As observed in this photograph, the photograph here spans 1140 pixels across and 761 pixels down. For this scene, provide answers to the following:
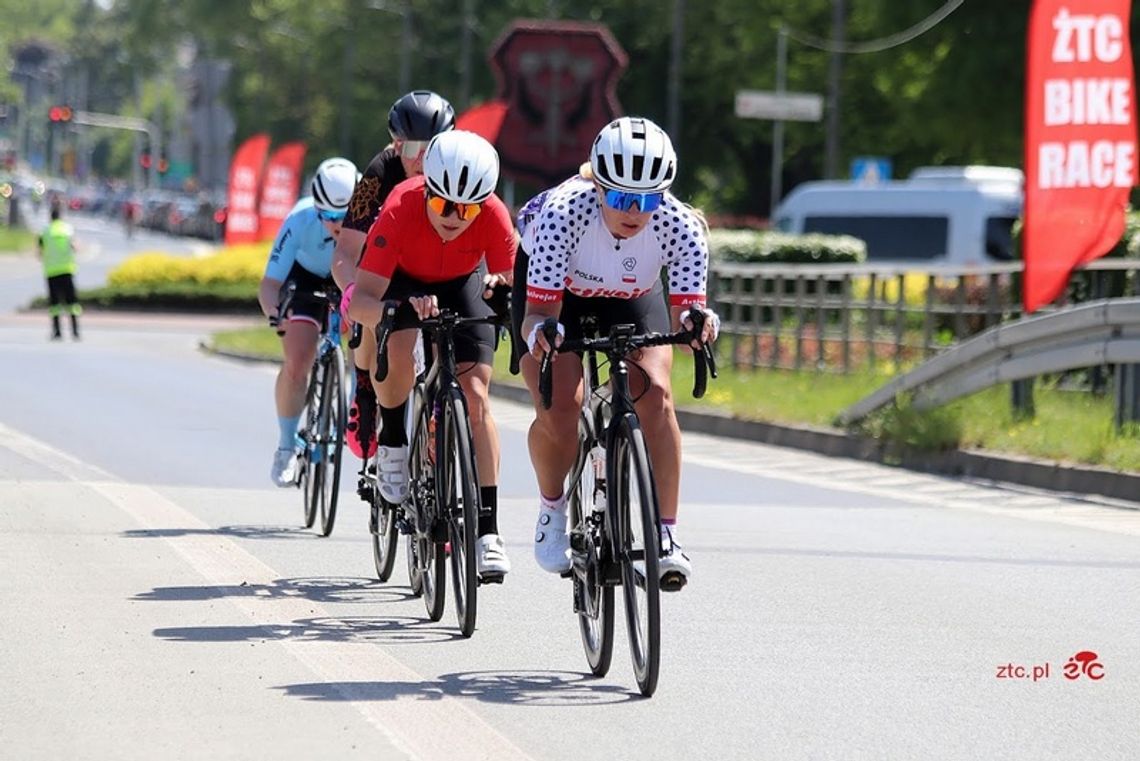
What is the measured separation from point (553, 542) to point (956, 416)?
30.8 ft

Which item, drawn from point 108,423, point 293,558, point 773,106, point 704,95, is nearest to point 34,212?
point 704,95

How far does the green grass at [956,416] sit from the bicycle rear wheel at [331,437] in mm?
5161

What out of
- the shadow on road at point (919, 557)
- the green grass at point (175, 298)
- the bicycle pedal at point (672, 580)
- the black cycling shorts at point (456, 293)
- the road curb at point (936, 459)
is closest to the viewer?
the bicycle pedal at point (672, 580)

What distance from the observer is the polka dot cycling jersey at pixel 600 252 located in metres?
8.04

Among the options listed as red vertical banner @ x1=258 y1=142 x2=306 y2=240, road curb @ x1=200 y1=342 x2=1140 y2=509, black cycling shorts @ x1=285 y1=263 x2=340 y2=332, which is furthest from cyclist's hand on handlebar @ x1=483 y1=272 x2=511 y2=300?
red vertical banner @ x1=258 y1=142 x2=306 y2=240

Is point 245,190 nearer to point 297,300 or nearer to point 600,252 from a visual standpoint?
point 297,300

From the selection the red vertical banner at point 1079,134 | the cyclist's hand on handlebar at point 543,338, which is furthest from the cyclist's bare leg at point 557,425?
the red vertical banner at point 1079,134

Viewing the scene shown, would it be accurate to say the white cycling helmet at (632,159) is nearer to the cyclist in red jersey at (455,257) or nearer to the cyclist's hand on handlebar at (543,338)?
the cyclist's hand on handlebar at (543,338)

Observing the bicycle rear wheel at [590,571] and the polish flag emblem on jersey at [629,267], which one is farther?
the polish flag emblem on jersey at [629,267]

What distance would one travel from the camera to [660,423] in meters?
7.99

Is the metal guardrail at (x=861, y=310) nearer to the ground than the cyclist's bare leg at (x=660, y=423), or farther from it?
nearer to the ground

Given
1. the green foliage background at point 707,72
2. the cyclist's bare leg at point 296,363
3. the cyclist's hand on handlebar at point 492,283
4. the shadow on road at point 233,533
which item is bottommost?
the shadow on road at point 233,533

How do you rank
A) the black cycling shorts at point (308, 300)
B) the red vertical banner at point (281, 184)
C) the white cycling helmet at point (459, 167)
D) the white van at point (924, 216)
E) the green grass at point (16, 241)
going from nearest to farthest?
the white cycling helmet at point (459, 167) → the black cycling shorts at point (308, 300) → the white van at point (924, 216) → the red vertical banner at point (281, 184) → the green grass at point (16, 241)

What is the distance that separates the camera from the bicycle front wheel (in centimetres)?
855
